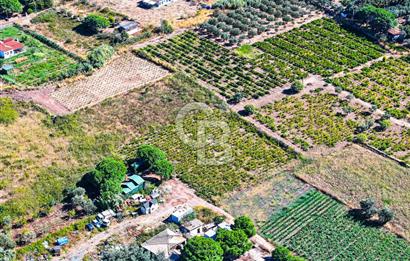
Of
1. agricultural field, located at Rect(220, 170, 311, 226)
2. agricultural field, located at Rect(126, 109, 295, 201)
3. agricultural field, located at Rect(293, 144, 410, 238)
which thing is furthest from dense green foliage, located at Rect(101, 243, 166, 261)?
agricultural field, located at Rect(293, 144, 410, 238)

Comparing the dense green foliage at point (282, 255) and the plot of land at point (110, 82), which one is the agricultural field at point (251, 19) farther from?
the dense green foliage at point (282, 255)

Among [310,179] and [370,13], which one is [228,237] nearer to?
[310,179]

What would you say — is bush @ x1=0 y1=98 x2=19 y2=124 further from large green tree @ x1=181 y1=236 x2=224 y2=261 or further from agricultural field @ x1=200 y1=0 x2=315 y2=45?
agricultural field @ x1=200 y1=0 x2=315 y2=45

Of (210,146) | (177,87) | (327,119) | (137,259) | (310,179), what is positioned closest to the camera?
(137,259)

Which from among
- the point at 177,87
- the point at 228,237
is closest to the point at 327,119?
the point at 177,87

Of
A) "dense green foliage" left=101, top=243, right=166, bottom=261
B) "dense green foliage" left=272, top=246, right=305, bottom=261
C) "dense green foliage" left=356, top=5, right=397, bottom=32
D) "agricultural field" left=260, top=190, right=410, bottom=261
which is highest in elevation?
"dense green foliage" left=356, top=5, right=397, bottom=32

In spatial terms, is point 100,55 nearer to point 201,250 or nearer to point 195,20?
point 195,20

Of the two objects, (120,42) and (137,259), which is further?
(120,42)
